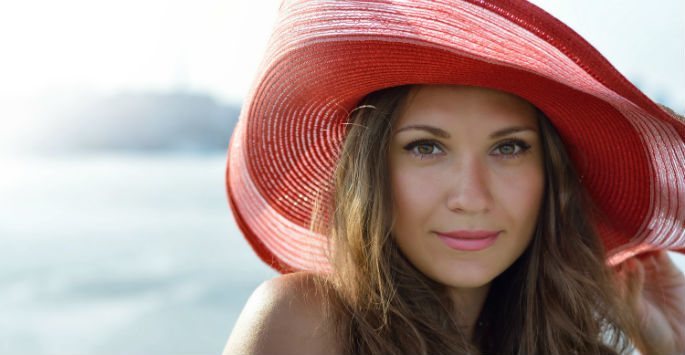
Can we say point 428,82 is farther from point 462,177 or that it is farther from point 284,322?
point 284,322

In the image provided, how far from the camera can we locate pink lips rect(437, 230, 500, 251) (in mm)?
1844

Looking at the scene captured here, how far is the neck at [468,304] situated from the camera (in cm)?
221

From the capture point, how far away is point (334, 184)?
2061 mm

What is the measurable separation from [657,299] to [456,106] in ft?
4.32

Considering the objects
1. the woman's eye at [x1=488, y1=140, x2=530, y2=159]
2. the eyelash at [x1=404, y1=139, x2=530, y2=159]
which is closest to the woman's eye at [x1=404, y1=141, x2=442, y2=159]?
the eyelash at [x1=404, y1=139, x2=530, y2=159]

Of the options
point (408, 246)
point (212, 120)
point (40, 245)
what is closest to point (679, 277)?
point (408, 246)

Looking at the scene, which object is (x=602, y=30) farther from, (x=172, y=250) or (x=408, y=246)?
(x=172, y=250)

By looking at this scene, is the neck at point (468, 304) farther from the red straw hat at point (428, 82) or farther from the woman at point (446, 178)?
the red straw hat at point (428, 82)

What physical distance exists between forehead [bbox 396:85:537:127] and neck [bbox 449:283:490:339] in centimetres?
60

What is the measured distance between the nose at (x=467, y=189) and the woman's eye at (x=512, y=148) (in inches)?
4.3

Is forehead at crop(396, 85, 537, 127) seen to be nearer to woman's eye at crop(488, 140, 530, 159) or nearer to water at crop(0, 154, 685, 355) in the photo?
woman's eye at crop(488, 140, 530, 159)

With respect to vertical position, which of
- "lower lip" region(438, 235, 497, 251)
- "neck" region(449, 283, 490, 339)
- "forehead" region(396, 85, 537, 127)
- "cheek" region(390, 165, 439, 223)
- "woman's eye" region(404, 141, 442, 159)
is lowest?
Answer: "neck" region(449, 283, 490, 339)

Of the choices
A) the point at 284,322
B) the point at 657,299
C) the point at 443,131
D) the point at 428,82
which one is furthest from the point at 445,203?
the point at 657,299

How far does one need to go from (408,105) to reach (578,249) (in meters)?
0.76
